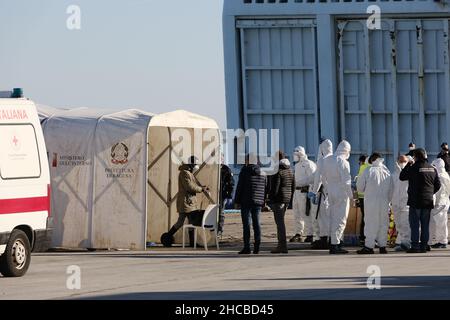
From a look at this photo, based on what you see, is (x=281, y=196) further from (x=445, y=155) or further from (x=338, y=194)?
(x=445, y=155)

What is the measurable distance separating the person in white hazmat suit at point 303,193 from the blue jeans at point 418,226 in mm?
3159

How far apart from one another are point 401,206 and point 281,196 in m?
2.33

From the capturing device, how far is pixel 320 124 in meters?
38.1

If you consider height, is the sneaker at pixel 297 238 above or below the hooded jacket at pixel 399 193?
below

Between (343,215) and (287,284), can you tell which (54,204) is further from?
(287,284)

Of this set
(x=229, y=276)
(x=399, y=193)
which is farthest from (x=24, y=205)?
(x=399, y=193)

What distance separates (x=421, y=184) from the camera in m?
25.8

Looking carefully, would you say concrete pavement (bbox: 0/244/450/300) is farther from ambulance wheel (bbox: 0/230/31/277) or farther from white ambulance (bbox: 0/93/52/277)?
white ambulance (bbox: 0/93/52/277)

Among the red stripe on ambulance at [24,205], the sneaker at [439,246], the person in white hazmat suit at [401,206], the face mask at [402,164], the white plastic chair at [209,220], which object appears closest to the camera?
the red stripe on ambulance at [24,205]

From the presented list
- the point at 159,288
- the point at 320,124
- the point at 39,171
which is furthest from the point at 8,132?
the point at 320,124

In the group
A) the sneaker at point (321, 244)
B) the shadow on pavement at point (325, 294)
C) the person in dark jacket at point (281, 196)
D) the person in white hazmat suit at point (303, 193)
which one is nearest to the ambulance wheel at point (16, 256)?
the shadow on pavement at point (325, 294)

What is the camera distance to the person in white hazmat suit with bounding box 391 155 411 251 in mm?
27078

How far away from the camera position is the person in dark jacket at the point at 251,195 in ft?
84.9

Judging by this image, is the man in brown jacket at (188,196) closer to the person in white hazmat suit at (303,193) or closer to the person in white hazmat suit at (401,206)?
the person in white hazmat suit at (303,193)
